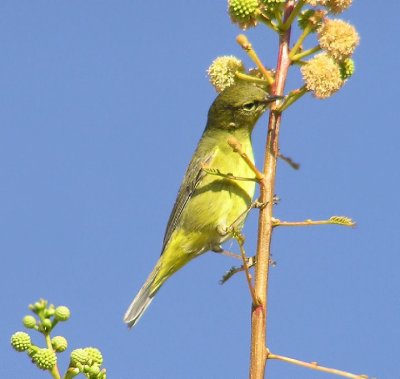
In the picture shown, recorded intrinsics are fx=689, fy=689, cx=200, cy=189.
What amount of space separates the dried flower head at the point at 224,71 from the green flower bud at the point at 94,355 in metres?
1.51

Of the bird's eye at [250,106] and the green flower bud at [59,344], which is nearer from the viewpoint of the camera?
the green flower bud at [59,344]

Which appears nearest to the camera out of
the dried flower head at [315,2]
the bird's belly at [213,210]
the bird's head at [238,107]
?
the dried flower head at [315,2]

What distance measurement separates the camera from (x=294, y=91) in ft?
9.24

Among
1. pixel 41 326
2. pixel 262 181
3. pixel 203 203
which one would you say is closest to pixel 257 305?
pixel 262 181

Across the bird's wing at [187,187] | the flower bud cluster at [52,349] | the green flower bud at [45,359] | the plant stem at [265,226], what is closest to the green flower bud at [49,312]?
the flower bud cluster at [52,349]

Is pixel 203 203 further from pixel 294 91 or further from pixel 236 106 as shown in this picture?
pixel 294 91

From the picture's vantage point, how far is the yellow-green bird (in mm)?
5273

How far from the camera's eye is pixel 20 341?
221cm

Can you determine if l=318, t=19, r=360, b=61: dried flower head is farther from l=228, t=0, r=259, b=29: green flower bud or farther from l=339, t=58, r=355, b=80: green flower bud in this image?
l=228, t=0, r=259, b=29: green flower bud

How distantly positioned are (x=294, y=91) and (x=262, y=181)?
1.29 feet

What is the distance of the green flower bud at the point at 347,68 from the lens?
3.00 metres

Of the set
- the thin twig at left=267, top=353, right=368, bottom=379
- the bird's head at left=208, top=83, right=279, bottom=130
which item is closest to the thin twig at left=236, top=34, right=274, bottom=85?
the thin twig at left=267, top=353, right=368, bottom=379

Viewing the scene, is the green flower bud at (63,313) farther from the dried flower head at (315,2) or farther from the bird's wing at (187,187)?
the bird's wing at (187,187)

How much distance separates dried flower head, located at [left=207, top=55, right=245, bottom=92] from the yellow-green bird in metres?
1.81
